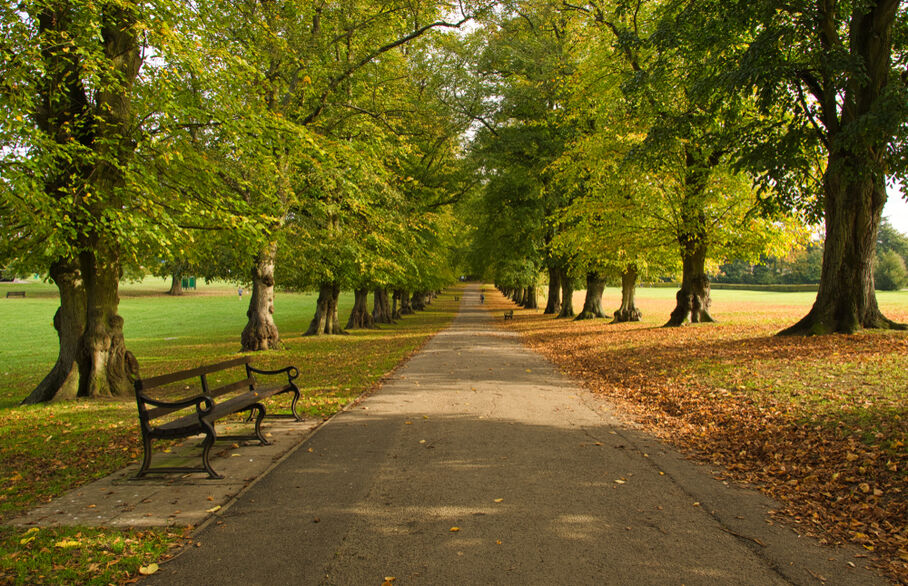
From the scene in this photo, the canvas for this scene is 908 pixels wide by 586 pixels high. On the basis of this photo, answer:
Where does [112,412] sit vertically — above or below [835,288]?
below

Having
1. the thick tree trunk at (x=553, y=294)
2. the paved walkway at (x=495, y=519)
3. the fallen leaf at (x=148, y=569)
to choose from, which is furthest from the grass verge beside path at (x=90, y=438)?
the thick tree trunk at (x=553, y=294)

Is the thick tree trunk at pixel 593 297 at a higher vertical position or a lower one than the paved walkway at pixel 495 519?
higher

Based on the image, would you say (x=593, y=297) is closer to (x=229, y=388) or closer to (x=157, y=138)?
(x=157, y=138)

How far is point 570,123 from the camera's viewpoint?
82.9ft

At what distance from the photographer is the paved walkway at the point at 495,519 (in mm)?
3479

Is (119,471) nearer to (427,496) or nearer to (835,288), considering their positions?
(427,496)

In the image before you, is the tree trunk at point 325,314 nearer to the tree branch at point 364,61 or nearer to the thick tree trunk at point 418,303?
the tree branch at point 364,61

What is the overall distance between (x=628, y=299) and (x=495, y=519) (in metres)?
22.6

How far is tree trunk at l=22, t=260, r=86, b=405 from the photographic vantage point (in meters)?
9.91

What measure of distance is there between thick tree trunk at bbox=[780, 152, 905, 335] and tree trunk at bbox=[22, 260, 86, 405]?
1542 centimetres

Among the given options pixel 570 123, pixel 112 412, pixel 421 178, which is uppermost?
pixel 570 123

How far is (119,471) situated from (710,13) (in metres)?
14.0

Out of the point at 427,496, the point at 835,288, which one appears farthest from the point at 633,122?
the point at 427,496

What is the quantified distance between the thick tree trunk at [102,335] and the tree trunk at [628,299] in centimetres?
2007
